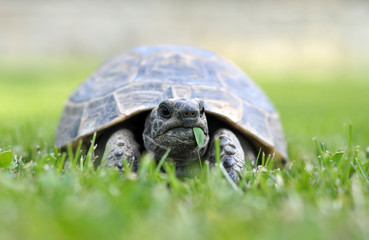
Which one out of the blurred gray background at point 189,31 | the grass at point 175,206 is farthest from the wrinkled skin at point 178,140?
the blurred gray background at point 189,31

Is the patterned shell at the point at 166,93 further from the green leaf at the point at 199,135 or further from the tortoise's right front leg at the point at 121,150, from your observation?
the green leaf at the point at 199,135

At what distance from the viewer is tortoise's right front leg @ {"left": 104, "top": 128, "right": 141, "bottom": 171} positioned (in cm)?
284

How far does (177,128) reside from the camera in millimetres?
2703

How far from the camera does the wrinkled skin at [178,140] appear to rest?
265cm

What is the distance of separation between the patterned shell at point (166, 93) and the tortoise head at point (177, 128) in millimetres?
282

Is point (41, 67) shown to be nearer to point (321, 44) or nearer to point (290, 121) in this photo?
point (321, 44)

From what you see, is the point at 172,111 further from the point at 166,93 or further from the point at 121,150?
the point at 166,93

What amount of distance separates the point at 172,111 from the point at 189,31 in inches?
798

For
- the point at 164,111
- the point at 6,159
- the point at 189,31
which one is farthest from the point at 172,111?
the point at 189,31

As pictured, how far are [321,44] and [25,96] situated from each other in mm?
15800

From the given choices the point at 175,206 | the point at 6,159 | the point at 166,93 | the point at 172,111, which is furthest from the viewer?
the point at 166,93

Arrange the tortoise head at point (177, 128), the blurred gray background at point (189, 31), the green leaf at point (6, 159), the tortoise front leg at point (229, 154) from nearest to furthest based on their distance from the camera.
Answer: the green leaf at point (6, 159) → the tortoise head at point (177, 128) → the tortoise front leg at point (229, 154) → the blurred gray background at point (189, 31)

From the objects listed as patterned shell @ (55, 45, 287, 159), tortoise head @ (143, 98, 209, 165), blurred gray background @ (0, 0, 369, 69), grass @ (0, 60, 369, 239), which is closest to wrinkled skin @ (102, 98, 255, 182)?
tortoise head @ (143, 98, 209, 165)

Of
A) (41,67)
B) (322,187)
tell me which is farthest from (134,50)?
(41,67)
